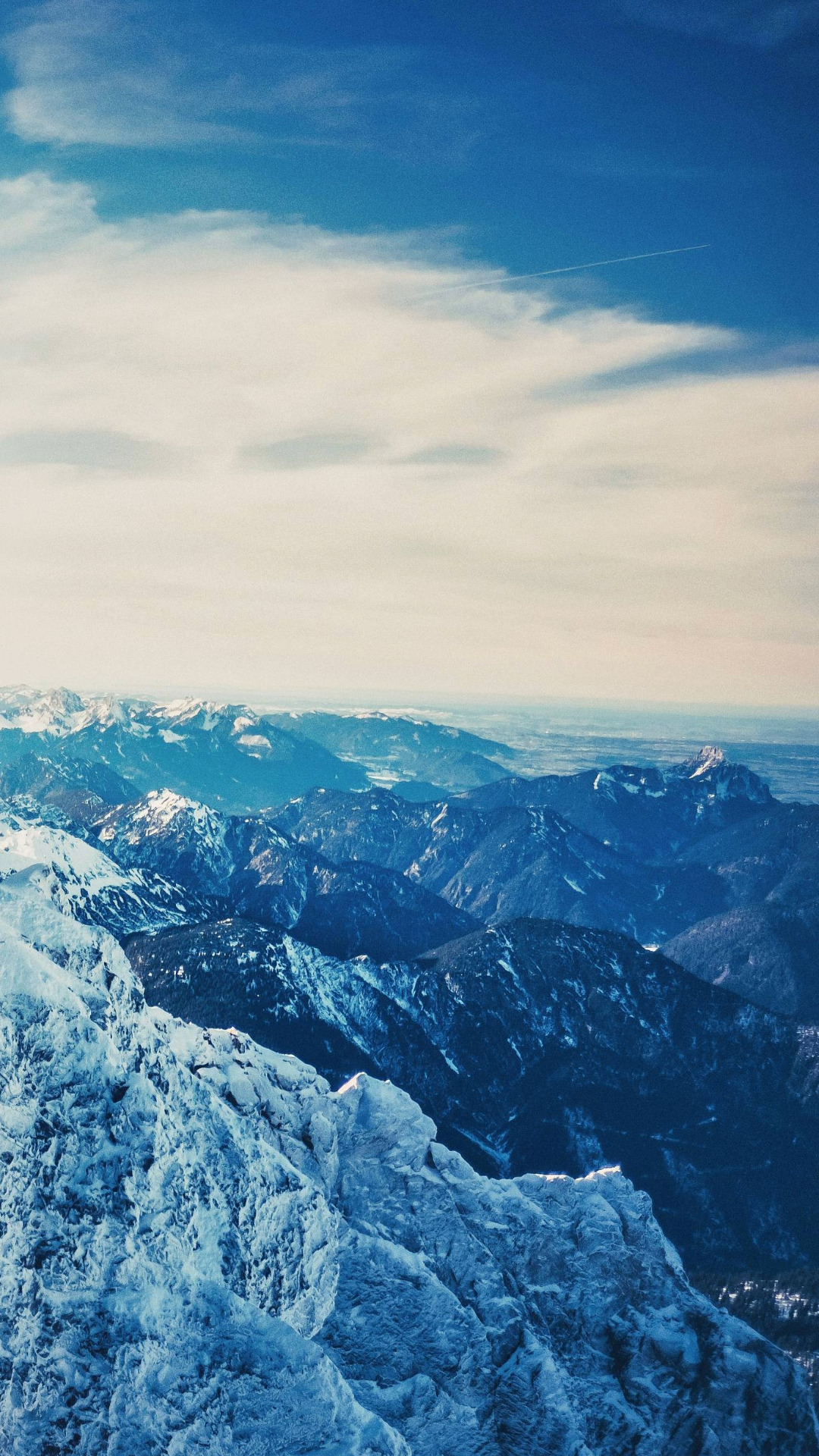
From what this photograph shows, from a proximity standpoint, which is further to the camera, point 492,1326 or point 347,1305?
point 492,1326

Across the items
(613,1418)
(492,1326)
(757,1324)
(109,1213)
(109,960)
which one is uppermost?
(109,960)

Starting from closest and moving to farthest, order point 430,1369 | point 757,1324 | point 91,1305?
point 91,1305, point 430,1369, point 757,1324

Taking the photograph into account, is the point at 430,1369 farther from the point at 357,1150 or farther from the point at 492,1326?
the point at 357,1150

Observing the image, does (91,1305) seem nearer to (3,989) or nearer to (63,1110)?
(63,1110)

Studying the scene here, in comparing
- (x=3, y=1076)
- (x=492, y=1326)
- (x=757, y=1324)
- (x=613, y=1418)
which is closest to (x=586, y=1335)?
(x=613, y=1418)

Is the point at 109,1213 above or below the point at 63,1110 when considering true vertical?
below

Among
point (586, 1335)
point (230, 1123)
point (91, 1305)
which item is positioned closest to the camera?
point (91, 1305)

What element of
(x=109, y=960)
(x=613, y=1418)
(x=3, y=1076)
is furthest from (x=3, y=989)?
(x=613, y=1418)
